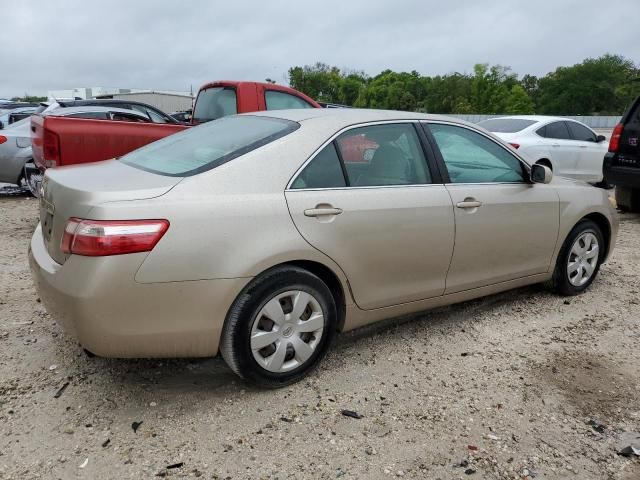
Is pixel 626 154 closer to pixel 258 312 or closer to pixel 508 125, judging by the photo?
pixel 508 125

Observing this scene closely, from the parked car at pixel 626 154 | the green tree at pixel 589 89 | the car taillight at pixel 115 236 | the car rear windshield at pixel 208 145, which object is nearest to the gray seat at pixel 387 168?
the car rear windshield at pixel 208 145

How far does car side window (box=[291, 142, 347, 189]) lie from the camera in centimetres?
301

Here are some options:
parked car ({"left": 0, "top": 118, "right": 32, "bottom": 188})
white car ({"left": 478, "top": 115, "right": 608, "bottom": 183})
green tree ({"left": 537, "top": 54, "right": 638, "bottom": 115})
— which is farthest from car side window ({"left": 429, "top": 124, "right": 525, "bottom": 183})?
green tree ({"left": 537, "top": 54, "right": 638, "bottom": 115})

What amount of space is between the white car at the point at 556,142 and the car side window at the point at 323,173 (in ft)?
22.3

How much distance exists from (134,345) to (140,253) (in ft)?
1.50

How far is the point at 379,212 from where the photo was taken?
10.5 ft

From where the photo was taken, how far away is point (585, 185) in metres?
4.55

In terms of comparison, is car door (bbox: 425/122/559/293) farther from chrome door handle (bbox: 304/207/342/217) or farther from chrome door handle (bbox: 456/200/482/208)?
chrome door handle (bbox: 304/207/342/217)

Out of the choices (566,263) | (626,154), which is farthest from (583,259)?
(626,154)

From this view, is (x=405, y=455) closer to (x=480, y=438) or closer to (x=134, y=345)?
(x=480, y=438)

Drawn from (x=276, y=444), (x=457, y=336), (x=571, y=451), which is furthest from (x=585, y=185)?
(x=276, y=444)

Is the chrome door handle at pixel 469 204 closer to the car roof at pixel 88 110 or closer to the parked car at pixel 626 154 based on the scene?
the parked car at pixel 626 154

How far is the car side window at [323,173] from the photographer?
3014mm

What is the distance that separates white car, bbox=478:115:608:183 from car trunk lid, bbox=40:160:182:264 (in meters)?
7.60
